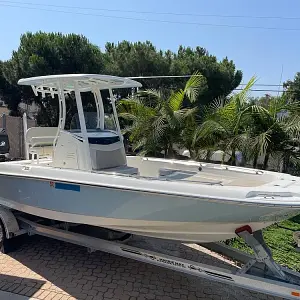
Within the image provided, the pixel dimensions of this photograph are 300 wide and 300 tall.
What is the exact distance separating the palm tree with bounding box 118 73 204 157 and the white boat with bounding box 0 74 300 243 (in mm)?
2675

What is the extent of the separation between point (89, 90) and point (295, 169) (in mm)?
4812

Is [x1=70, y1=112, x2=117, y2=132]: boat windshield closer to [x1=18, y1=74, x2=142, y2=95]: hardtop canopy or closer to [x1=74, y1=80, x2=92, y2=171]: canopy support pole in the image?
[x1=74, y1=80, x2=92, y2=171]: canopy support pole

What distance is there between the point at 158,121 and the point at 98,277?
4.57 m

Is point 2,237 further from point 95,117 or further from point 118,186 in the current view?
point 118,186

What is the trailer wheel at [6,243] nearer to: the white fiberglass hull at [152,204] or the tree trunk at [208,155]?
the white fiberglass hull at [152,204]

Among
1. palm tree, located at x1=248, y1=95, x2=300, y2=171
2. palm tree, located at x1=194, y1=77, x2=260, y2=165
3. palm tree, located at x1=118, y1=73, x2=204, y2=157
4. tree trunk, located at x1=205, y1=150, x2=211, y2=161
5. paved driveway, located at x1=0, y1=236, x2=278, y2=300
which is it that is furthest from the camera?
palm tree, located at x1=118, y1=73, x2=204, y2=157

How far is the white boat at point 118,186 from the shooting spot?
10.4 feet

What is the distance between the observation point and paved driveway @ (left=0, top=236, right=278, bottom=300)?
3758mm

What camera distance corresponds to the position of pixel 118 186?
3496mm

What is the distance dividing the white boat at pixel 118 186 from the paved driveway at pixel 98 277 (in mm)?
676

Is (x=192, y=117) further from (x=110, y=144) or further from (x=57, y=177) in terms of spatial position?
(x=57, y=177)

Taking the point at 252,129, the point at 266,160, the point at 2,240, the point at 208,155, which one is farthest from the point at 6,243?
the point at 266,160

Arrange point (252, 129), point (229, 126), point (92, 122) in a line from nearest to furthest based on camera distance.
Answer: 1. point (92, 122)
2. point (252, 129)
3. point (229, 126)

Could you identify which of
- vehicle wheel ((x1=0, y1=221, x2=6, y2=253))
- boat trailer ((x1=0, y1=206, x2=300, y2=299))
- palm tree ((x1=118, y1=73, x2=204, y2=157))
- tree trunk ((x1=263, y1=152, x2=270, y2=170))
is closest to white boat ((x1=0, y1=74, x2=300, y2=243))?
boat trailer ((x1=0, y1=206, x2=300, y2=299))
